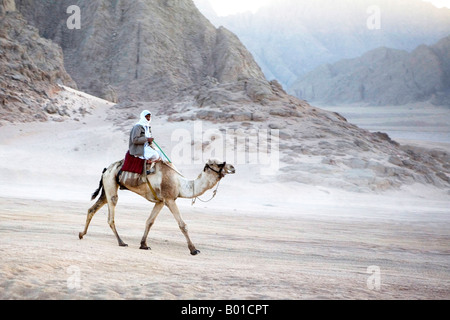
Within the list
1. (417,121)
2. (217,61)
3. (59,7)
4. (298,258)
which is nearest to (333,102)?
(417,121)

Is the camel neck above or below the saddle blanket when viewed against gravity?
below

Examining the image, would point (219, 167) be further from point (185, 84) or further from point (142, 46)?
point (142, 46)

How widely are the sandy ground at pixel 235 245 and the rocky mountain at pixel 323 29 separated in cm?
13681

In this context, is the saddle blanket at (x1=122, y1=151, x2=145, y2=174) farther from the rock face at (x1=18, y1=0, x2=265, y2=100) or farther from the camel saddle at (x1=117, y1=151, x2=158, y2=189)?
the rock face at (x1=18, y1=0, x2=265, y2=100)

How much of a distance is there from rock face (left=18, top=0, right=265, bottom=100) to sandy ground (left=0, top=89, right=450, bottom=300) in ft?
122

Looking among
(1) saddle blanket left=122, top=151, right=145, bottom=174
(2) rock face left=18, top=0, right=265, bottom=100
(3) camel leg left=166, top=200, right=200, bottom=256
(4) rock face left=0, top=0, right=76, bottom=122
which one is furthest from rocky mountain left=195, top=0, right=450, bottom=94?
(3) camel leg left=166, top=200, right=200, bottom=256

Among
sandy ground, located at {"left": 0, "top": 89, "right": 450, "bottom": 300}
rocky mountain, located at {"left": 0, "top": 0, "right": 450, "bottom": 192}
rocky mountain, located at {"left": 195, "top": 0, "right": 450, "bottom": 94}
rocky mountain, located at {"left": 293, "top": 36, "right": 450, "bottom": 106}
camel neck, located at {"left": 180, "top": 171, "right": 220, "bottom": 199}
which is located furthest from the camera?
rocky mountain, located at {"left": 195, "top": 0, "right": 450, "bottom": 94}

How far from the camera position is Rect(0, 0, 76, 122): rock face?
32688 mm

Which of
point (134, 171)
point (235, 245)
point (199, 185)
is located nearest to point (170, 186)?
point (199, 185)

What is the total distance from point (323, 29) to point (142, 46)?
407 ft

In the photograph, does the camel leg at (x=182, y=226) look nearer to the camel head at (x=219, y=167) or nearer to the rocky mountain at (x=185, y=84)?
the camel head at (x=219, y=167)

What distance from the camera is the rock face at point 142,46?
5766 centimetres

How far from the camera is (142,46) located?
59219mm
